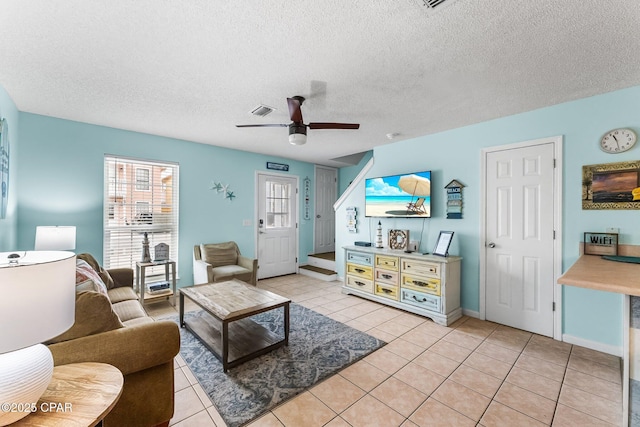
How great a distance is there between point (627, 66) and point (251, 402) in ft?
12.4

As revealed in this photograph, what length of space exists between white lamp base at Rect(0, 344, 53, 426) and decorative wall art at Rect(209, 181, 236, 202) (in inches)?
150

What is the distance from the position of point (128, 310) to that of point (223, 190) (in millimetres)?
2662

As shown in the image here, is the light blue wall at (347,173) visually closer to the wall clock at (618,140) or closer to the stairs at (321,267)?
the stairs at (321,267)

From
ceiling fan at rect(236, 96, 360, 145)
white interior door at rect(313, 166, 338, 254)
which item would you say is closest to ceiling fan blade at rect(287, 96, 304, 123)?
ceiling fan at rect(236, 96, 360, 145)

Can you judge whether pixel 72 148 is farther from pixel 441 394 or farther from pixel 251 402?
pixel 441 394

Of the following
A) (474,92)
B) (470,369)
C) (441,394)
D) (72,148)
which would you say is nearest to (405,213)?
(474,92)

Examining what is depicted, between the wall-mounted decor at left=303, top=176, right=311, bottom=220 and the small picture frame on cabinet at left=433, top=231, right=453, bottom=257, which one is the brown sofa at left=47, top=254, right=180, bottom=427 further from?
the wall-mounted decor at left=303, top=176, right=311, bottom=220

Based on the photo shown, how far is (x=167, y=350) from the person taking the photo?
164cm

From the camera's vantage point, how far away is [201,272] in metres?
4.11

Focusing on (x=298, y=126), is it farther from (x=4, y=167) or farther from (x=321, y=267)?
(x=321, y=267)

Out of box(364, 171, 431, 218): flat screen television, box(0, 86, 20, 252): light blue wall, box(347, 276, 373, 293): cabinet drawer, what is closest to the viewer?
box(0, 86, 20, 252): light blue wall

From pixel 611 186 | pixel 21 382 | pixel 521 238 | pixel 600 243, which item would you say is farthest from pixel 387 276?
pixel 21 382

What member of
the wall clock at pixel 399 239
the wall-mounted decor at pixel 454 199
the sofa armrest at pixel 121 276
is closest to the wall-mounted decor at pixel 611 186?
the wall-mounted decor at pixel 454 199

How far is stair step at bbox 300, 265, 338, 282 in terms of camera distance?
17.0 ft
